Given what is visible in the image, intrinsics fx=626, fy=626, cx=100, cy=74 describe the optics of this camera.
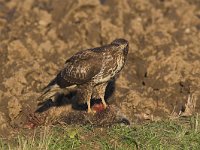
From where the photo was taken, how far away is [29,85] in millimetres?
11328

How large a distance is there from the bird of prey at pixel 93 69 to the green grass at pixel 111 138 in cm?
119

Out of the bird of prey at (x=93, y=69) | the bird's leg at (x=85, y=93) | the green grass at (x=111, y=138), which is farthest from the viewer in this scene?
the bird's leg at (x=85, y=93)

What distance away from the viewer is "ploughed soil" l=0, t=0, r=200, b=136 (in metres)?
10.4

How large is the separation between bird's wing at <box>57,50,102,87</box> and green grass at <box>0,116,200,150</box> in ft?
4.33

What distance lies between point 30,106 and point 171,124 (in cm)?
268

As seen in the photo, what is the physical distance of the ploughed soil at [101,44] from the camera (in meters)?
10.4

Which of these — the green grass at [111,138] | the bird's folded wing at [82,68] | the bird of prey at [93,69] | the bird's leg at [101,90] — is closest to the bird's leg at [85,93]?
the bird of prey at [93,69]

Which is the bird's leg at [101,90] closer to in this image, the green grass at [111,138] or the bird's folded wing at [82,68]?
the bird's folded wing at [82,68]

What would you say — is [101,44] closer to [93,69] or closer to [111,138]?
[93,69]

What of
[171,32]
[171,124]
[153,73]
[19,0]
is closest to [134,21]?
[171,32]

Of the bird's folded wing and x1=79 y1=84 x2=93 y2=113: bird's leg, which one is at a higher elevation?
the bird's folded wing

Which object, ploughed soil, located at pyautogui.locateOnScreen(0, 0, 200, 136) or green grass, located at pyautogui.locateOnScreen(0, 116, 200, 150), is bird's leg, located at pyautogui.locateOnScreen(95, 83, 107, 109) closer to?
ploughed soil, located at pyautogui.locateOnScreen(0, 0, 200, 136)

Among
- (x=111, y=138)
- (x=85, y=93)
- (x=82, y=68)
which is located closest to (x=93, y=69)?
(x=82, y=68)

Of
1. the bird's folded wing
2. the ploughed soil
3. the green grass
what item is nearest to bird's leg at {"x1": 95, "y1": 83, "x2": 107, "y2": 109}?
the ploughed soil
